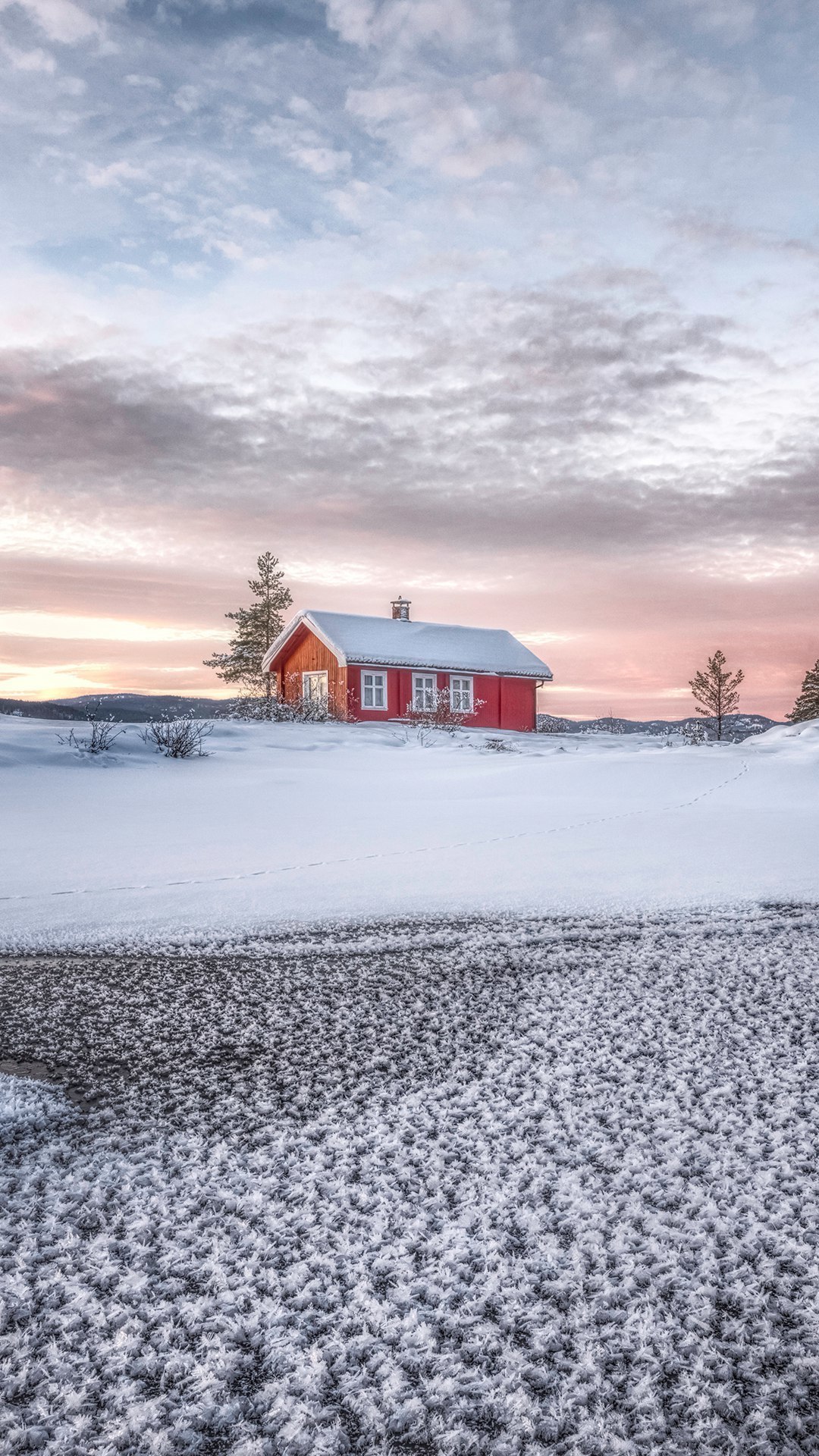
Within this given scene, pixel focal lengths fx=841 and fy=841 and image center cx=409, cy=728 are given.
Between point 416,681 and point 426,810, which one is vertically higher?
point 416,681

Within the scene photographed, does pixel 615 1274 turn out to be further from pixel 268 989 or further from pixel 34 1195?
pixel 268 989

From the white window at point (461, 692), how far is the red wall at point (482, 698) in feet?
0.64

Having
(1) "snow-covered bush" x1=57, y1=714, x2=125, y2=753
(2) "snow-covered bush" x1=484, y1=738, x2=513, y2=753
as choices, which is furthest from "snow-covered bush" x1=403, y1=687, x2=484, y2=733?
(1) "snow-covered bush" x1=57, y1=714, x2=125, y2=753

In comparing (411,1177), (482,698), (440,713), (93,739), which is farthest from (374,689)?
(411,1177)

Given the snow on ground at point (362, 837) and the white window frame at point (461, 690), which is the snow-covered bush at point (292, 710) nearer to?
the white window frame at point (461, 690)

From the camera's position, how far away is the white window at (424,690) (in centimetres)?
2588

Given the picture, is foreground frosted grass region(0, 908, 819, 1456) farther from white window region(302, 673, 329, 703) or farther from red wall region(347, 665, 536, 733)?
white window region(302, 673, 329, 703)

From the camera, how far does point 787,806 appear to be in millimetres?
6418

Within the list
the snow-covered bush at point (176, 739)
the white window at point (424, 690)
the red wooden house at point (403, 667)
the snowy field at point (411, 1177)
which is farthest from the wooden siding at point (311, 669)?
the snowy field at point (411, 1177)

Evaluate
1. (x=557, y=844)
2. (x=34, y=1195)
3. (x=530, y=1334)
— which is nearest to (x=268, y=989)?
(x=34, y=1195)

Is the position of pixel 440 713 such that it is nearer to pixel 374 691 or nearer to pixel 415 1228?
pixel 374 691

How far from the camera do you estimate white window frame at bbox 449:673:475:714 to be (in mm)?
26484

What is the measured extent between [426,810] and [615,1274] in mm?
5506

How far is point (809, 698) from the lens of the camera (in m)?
41.1
